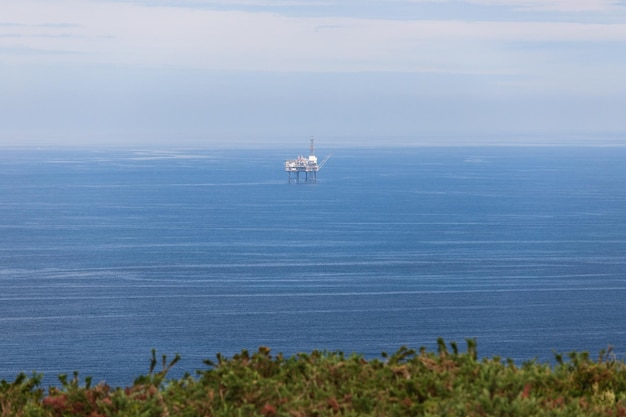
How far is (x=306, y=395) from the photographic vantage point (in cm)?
928

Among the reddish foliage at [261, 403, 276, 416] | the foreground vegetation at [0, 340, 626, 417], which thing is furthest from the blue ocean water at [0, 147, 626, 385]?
the reddish foliage at [261, 403, 276, 416]

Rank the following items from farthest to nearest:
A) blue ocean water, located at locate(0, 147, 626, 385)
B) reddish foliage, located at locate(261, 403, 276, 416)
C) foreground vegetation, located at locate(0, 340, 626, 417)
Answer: blue ocean water, located at locate(0, 147, 626, 385) < reddish foliage, located at locate(261, 403, 276, 416) < foreground vegetation, located at locate(0, 340, 626, 417)

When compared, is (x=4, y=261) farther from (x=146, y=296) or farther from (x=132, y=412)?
(x=132, y=412)

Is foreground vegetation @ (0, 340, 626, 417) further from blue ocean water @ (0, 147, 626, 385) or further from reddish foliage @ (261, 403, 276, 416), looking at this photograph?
blue ocean water @ (0, 147, 626, 385)

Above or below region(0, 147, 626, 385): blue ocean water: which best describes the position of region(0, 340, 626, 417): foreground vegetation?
above

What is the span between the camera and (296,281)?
90.9 meters

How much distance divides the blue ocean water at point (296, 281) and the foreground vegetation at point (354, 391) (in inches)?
2127

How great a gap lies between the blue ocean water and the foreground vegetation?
177 feet

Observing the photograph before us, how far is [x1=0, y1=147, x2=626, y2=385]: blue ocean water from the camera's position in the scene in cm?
7188

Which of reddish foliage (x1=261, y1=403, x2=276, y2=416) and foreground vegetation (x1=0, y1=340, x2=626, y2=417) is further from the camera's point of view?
reddish foliage (x1=261, y1=403, x2=276, y2=416)

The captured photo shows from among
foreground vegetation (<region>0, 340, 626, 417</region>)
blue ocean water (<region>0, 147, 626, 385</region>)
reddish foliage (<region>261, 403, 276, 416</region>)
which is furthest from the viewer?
blue ocean water (<region>0, 147, 626, 385</region>)

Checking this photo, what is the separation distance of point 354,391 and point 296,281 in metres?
81.7

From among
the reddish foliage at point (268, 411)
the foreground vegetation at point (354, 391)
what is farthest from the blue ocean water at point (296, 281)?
the reddish foliage at point (268, 411)

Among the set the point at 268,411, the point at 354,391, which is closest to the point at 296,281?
the point at 354,391
